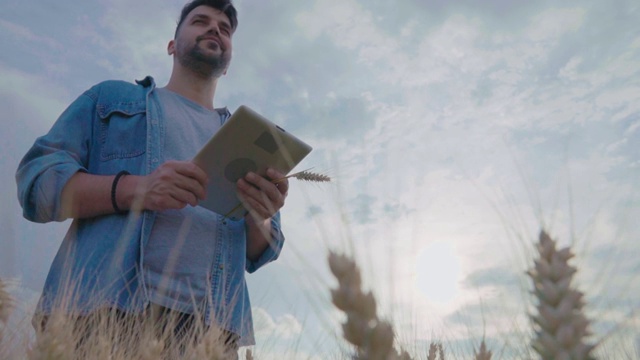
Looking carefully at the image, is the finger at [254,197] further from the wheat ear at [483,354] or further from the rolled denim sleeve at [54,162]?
the wheat ear at [483,354]

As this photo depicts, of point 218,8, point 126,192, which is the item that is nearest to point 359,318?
point 126,192

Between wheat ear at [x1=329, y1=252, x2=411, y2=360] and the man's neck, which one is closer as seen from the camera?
wheat ear at [x1=329, y1=252, x2=411, y2=360]

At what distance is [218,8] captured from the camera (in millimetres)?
3240

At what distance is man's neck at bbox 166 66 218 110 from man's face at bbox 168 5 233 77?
42 mm

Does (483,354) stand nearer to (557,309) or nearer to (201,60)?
(557,309)

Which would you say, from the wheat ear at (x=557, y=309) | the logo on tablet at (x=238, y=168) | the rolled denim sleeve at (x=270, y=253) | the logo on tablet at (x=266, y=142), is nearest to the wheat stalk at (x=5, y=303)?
the logo on tablet at (x=238, y=168)

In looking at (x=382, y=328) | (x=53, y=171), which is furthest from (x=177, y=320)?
(x=382, y=328)

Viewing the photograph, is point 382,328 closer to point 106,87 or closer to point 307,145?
point 307,145

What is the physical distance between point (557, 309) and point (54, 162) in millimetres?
1973

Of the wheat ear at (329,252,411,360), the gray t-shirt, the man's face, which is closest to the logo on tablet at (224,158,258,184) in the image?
the gray t-shirt

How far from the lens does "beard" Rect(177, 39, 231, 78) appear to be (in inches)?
115

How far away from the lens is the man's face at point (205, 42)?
2934 mm

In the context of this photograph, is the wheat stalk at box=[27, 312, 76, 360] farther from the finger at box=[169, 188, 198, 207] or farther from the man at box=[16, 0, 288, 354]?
the finger at box=[169, 188, 198, 207]

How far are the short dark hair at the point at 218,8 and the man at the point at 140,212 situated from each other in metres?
0.67
